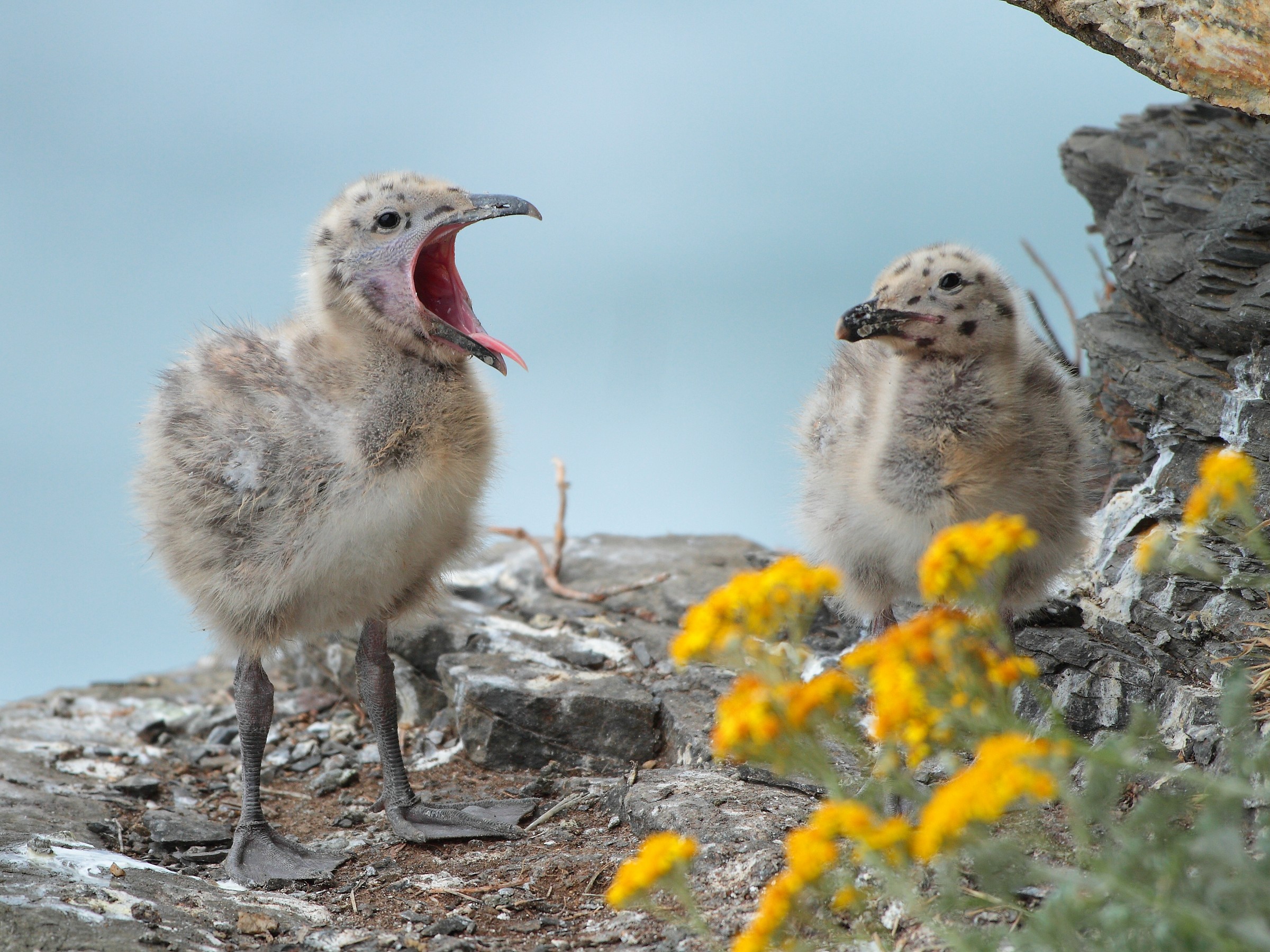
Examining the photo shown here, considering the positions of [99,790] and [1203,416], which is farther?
[99,790]

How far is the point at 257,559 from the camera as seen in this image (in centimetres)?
363

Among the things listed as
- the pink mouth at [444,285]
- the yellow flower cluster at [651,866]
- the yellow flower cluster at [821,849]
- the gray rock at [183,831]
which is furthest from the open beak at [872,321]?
the gray rock at [183,831]

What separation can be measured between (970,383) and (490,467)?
159cm

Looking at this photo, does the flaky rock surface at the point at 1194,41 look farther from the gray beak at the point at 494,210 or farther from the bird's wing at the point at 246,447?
the bird's wing at the point at 246,447

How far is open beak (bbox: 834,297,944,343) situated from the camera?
136 inches

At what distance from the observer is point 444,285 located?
4.08 m

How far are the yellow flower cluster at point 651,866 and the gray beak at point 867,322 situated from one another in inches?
70.8

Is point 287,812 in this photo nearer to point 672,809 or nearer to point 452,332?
point 672,809

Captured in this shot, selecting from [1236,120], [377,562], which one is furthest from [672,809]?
[1236,120]

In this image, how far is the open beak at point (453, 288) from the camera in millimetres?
3746

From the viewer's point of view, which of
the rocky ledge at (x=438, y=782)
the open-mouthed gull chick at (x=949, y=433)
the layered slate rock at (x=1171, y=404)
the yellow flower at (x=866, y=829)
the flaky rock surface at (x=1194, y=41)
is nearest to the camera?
the yellow flower at (x=866, y=829)

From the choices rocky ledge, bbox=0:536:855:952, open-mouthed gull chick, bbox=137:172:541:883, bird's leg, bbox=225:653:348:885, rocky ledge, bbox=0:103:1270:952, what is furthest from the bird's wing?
rocky ledge, bbox=0:536:855:952

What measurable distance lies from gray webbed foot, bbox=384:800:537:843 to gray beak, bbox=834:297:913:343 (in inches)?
77.5

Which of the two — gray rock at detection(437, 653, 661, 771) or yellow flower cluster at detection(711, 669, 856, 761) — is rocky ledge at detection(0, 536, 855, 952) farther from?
yellow flower cluster at detection(711, 669, 856, 761)
